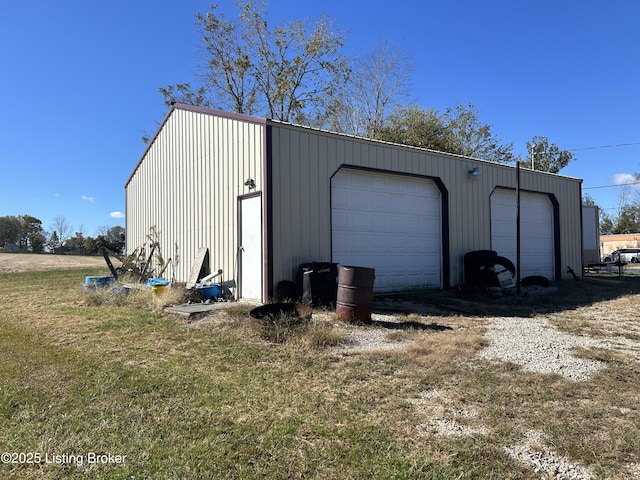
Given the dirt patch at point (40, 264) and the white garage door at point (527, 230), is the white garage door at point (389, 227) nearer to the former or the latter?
the white garage door at point (527, 230)

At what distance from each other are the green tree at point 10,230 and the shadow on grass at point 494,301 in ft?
251

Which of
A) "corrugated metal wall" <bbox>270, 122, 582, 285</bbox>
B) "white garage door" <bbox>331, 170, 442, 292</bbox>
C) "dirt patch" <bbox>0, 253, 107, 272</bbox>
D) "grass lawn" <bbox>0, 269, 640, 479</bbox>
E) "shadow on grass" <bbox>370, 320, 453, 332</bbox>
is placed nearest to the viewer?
"grass lawn" <bbox>0, 269, 640, 479</bbox>

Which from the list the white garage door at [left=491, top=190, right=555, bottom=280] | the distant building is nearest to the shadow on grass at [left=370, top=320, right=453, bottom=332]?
the white garage door at [left=491, top=190, right=555, bottom=280]

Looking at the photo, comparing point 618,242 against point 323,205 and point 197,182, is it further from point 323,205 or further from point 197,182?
point 197,182

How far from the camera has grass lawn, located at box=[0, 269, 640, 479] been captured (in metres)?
2.60

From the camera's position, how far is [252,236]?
30.0 feet

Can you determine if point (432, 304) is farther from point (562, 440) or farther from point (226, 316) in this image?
point (562, 440)

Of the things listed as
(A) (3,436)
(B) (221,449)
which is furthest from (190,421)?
(A) (3,436)

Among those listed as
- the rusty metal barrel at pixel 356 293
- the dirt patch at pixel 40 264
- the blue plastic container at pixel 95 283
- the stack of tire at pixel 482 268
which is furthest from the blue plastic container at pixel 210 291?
the dirt patch at pixel 40 264

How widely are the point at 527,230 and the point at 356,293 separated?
33.0 ft

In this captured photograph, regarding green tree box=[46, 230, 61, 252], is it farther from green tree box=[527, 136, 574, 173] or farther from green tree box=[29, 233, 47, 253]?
→ green tree box=[527, 136, 574, 173]

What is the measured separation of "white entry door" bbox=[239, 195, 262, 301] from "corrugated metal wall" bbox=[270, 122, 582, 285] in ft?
1.34

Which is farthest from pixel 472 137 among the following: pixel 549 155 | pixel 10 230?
pixel 10 230

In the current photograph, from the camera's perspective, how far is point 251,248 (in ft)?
30.1
